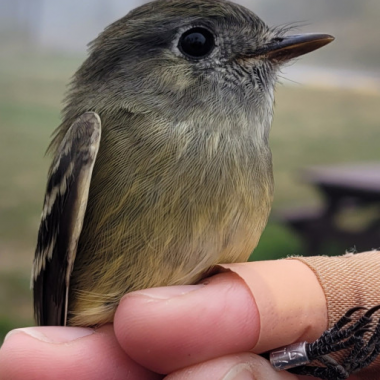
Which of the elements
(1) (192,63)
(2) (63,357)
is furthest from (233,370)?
(1) (192,63)

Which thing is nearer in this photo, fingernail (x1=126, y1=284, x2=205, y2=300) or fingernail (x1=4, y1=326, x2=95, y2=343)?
fingernail (x1=126, y1=284, x2=205, y2=300)

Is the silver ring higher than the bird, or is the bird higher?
the bird

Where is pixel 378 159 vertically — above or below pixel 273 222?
above

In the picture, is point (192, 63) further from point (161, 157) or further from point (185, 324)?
point (185, 324)

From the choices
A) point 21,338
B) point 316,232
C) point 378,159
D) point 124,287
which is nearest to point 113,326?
point 124,287

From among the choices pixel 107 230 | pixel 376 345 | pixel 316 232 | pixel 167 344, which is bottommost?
pixel 316 232

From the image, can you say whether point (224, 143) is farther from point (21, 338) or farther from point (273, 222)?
point (273, 222)

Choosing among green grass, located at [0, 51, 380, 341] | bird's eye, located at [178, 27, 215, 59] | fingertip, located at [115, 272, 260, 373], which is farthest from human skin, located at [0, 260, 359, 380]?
green grass, located at [0, 51, 380, 341]

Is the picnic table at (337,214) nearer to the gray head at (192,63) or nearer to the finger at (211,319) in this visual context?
the gray head at (192,63)

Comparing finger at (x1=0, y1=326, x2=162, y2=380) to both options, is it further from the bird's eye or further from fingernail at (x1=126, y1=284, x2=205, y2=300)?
the bird's eye
